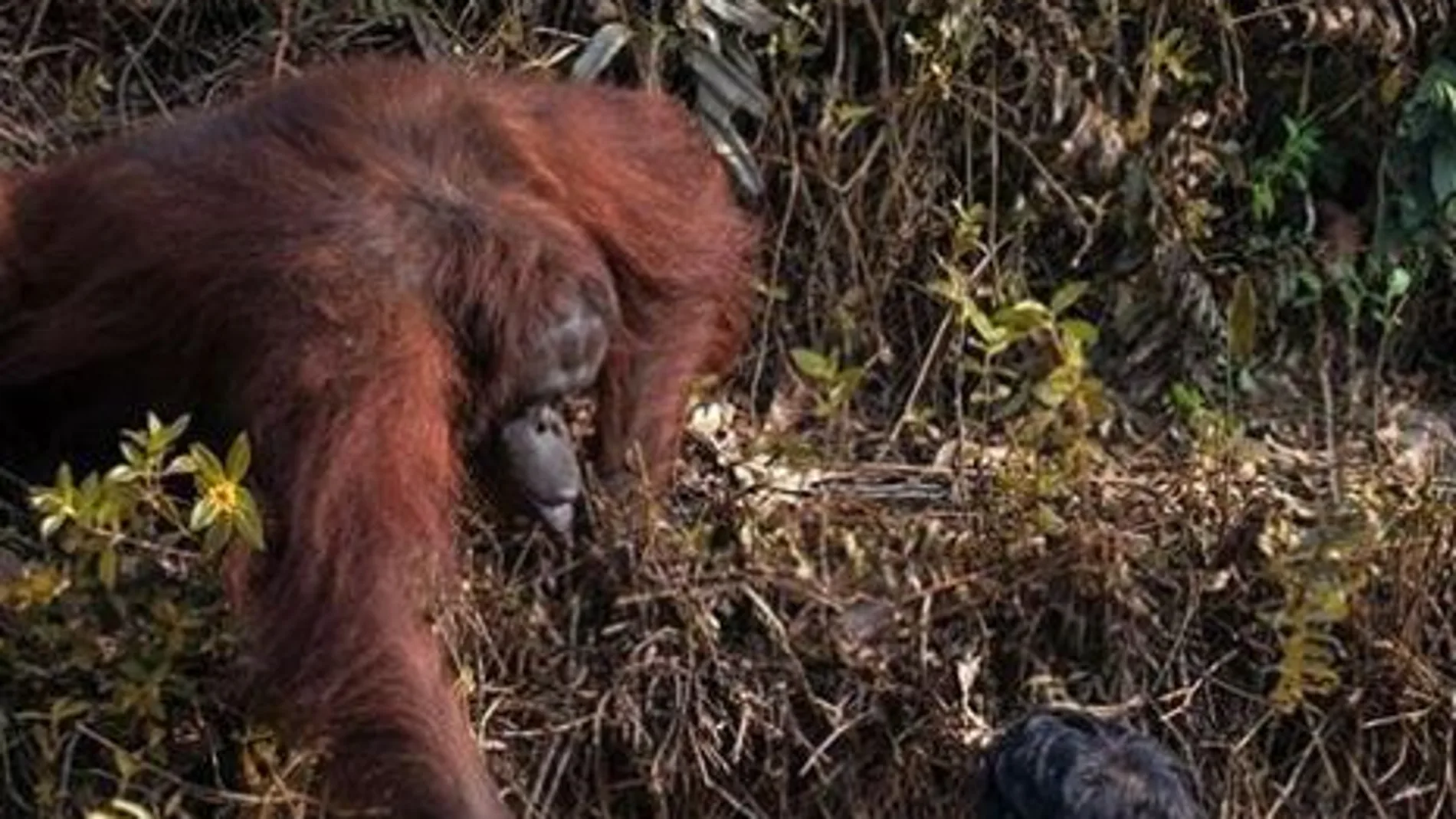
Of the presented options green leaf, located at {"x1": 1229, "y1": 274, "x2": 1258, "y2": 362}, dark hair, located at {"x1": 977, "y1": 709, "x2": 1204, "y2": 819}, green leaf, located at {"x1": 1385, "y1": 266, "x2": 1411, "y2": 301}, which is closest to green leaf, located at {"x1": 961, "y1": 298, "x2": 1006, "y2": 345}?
green leaf, located at {"x1": 1229, "y1": 274, "x2": 1258, "y2": 362}

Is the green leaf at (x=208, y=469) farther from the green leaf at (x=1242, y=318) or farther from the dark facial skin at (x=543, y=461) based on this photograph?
the green leaf at (x=1242, y=318)

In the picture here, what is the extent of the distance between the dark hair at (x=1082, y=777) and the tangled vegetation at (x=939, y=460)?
366 millimetres

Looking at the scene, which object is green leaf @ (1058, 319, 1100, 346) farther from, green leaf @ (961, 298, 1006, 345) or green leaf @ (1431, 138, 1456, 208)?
green leaf @ (1431, 138, 1456, 208)

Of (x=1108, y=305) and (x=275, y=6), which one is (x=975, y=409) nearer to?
(x=1108, y=305)

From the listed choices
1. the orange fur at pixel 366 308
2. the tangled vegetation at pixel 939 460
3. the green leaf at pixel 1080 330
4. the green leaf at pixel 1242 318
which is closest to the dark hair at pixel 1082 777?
the tangled vegetation at pixel 939 460

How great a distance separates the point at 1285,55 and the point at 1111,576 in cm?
107

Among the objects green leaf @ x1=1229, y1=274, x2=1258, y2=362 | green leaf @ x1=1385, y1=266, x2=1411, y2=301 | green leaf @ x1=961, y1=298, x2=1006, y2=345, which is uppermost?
green leaf @ x1=961, y1=298, x2=1006, y2=345

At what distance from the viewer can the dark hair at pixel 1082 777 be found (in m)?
3.50

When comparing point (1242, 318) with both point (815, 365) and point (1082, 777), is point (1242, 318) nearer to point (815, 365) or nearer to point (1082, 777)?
point (815, 365)

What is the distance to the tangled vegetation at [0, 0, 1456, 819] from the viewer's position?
3.85 m

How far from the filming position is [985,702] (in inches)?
162

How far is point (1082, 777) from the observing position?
352 centimetres

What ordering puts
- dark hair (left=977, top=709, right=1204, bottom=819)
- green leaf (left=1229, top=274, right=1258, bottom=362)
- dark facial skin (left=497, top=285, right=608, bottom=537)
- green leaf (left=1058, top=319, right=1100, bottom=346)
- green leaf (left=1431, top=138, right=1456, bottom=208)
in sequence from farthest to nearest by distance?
green leaf (left=1431, top=138, right=1456, bottom=208) < green leaf (left=1229, top=274, right=1258, bottom=362) < green leaf (left=1058, top=319, right=1100, bottom=346) < dark facial skin (left=497, top=285, right=608, bottom=537) < dark hair (left=977, top=709, right=1204, bottom=819)

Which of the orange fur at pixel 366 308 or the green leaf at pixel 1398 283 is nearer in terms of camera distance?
the orange fur at pixel 366 308
